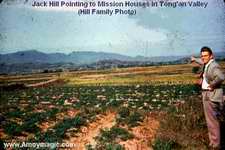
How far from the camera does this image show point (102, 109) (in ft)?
23.2

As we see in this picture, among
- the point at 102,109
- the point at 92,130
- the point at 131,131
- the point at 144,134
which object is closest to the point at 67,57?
the point at 102,109

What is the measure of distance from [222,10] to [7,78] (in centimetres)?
406

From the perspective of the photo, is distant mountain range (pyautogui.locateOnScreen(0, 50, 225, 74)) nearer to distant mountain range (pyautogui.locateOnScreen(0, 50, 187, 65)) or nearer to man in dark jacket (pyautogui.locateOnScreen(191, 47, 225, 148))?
distant mountain range (pyautogui.locateOnScreen(0, 50, 187, 65))

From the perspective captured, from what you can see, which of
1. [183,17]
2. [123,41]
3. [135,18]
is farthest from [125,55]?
[183,17]

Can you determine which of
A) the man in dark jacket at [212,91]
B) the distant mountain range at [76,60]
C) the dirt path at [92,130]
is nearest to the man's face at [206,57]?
the man in dark jacket at [212,91]

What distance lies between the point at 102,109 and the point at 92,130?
439 millimetres

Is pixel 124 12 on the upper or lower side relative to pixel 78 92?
upper

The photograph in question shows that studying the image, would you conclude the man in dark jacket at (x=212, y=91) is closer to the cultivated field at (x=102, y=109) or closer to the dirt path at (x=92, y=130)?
the cultivated field at (x=102, y=109)

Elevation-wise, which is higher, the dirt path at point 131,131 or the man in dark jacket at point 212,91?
the man in dark jacket at point 212,91

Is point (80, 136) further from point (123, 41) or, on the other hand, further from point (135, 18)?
point (135, 18)

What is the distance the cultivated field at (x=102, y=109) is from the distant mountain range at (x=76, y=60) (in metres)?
0.13

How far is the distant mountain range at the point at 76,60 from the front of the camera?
6.68m

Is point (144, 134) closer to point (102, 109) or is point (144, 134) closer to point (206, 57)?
point (102, 109)

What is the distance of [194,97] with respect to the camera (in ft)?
22.4
